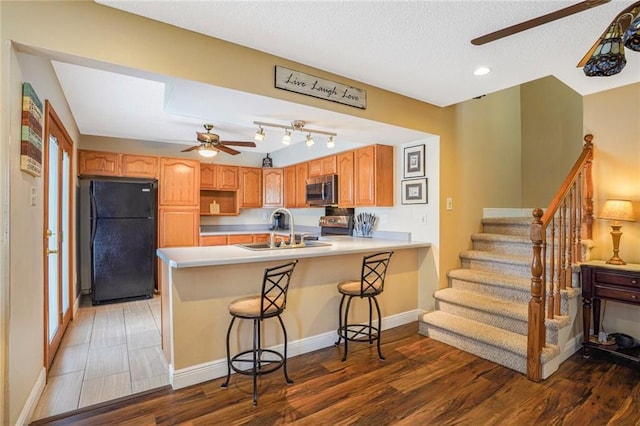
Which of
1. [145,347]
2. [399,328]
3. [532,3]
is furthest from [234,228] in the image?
[532,3]

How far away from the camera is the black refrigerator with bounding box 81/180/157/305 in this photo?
4.42 metres

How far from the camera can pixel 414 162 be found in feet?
12.6

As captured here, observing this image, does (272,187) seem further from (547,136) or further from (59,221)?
(547,136)

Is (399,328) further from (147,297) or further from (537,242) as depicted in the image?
(147,297)

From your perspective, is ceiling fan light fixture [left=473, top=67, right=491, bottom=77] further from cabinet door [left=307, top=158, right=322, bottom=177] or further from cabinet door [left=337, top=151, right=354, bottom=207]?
cabinet door [left=307, top=158, right=322, bottom=177]

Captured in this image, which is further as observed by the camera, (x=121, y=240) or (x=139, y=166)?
(x=139, y=166)

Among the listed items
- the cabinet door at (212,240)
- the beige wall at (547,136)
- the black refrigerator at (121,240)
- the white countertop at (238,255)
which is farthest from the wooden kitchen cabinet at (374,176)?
Answer: the black refrigerator at (121,240)

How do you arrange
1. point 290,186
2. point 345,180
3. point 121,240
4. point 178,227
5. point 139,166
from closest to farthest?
point 345,180
point 121,240
point 139,166
point 178,227
point 290,186

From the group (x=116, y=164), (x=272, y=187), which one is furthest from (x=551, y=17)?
(x=116, y=164)

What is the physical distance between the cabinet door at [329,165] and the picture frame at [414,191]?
1.03 metres

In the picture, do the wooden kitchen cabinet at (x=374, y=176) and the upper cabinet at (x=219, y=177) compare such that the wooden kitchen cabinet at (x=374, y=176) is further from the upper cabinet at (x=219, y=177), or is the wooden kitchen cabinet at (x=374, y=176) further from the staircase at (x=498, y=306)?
the upper cabinet at (x=219, y=177)

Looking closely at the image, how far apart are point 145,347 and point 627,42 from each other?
3983mm

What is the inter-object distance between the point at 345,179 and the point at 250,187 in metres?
2.60

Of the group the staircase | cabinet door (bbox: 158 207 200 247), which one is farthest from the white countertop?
cabinet door (bbox: 158 207 200 247)
